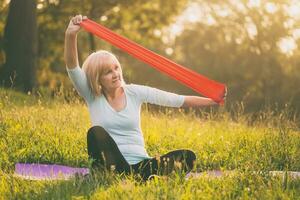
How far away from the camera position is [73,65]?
5.65m

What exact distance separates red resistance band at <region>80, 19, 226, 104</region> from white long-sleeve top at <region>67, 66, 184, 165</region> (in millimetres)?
212

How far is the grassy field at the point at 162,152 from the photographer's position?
195 inches

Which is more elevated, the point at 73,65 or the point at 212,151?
the point at 73,65

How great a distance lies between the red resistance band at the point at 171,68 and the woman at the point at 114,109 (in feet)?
0.34

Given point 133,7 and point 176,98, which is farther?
point 133,7

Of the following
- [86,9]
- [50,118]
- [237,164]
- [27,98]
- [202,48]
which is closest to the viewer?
[237,164]

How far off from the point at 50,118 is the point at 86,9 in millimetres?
16726

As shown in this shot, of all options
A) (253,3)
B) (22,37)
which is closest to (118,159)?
(22,37)

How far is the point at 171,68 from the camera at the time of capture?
5918 millimetres

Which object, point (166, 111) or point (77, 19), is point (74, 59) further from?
point (166, 111)

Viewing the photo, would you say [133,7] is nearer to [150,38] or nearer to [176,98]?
[150,38]

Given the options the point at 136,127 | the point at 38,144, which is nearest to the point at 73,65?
the point at 136,127

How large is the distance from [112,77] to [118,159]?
0.73 metres

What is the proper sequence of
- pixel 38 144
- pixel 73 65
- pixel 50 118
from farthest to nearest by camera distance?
pixel 50 118
pixel 38 144
pixel 73 65
